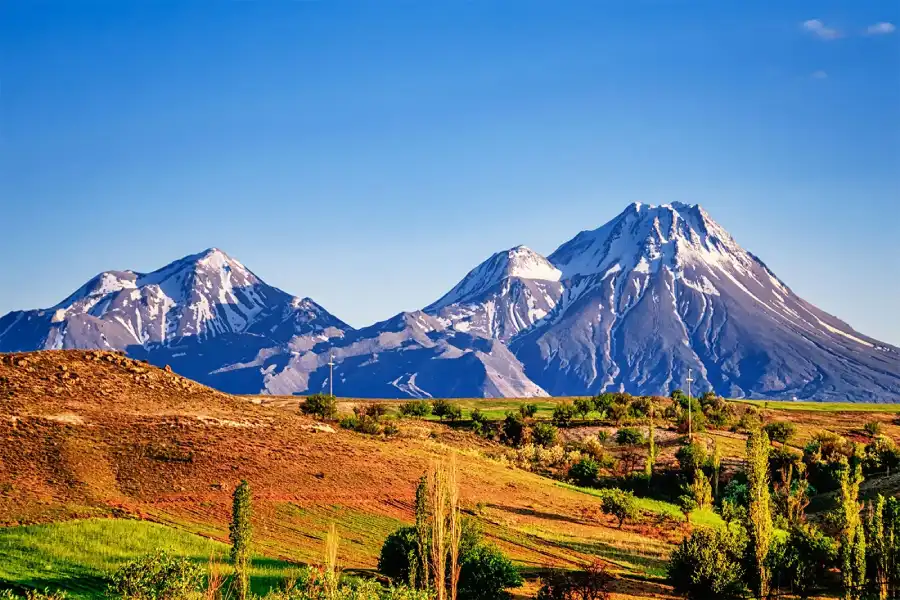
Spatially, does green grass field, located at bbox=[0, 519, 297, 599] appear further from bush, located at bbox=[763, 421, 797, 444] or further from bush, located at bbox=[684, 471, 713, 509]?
bush, located at bbox=[763, 421, 797, 444]

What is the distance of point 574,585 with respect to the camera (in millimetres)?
37719

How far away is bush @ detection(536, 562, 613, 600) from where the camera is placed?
35144 millimetres

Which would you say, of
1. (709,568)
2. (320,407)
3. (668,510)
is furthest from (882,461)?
(320,407)

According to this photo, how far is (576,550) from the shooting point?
161 ft

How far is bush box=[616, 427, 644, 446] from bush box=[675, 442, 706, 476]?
928cm

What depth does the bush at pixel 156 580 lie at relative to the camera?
1005 inches

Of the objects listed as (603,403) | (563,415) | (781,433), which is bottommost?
(781,433)

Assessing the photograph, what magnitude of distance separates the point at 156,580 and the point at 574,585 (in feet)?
59.0

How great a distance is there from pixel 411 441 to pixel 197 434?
21.7 metres

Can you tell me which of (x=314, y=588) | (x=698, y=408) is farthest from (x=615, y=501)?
(x=698, y=408)

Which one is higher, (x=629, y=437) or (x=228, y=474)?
(x=629, y=437)

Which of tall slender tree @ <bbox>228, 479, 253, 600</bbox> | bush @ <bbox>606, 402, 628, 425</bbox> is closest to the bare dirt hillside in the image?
tall slender tree @ <bbox>228, 479, 253, 600</bbox>

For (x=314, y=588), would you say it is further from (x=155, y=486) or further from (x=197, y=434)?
(x=197, y=434)

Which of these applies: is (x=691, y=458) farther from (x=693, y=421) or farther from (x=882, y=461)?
(x=693, y=421)
